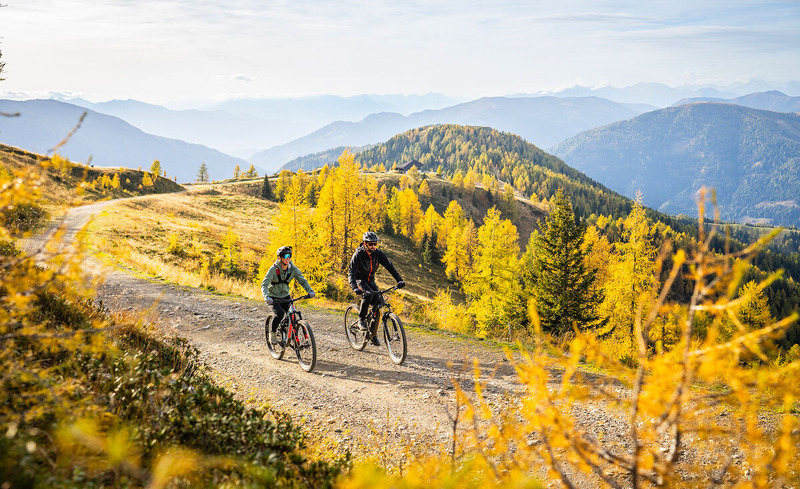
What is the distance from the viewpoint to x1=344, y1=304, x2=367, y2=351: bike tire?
10.6 m

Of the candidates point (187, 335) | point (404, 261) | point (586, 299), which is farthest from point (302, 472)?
point (404, 261)

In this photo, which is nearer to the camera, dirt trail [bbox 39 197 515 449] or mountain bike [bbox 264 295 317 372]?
dirt trail [bbox 39 197 515 449]

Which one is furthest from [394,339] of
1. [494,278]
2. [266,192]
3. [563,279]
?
[266,192]

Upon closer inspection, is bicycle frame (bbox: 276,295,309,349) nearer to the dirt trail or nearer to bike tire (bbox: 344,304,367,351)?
the dirt trail

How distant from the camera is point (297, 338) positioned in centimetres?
916

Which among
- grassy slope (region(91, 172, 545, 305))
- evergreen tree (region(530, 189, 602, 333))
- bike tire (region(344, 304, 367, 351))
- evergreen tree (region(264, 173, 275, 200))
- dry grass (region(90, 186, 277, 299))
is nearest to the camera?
bike tire (region(344, 304, 367, 351))

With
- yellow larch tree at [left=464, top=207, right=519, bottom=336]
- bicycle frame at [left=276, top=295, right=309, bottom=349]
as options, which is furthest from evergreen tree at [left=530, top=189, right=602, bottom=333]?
bicycle frame at [left=276, top=295, right=309, bottom=349]

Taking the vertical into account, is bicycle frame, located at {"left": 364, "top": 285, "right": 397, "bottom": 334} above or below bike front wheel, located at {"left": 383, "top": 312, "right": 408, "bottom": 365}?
above

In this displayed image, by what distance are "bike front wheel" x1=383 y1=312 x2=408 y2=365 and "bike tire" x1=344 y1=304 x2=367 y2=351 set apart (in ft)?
2.60

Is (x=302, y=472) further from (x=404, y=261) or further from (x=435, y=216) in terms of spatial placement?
(x=435, y=216)

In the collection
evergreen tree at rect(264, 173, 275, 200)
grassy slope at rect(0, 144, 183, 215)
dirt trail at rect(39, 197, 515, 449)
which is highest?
evergreen tree at rect(264, 173, 275, 200)

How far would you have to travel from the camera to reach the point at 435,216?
77.0 metres

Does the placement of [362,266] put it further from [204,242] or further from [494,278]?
[204,242]

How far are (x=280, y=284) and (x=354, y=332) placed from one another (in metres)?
2.51
